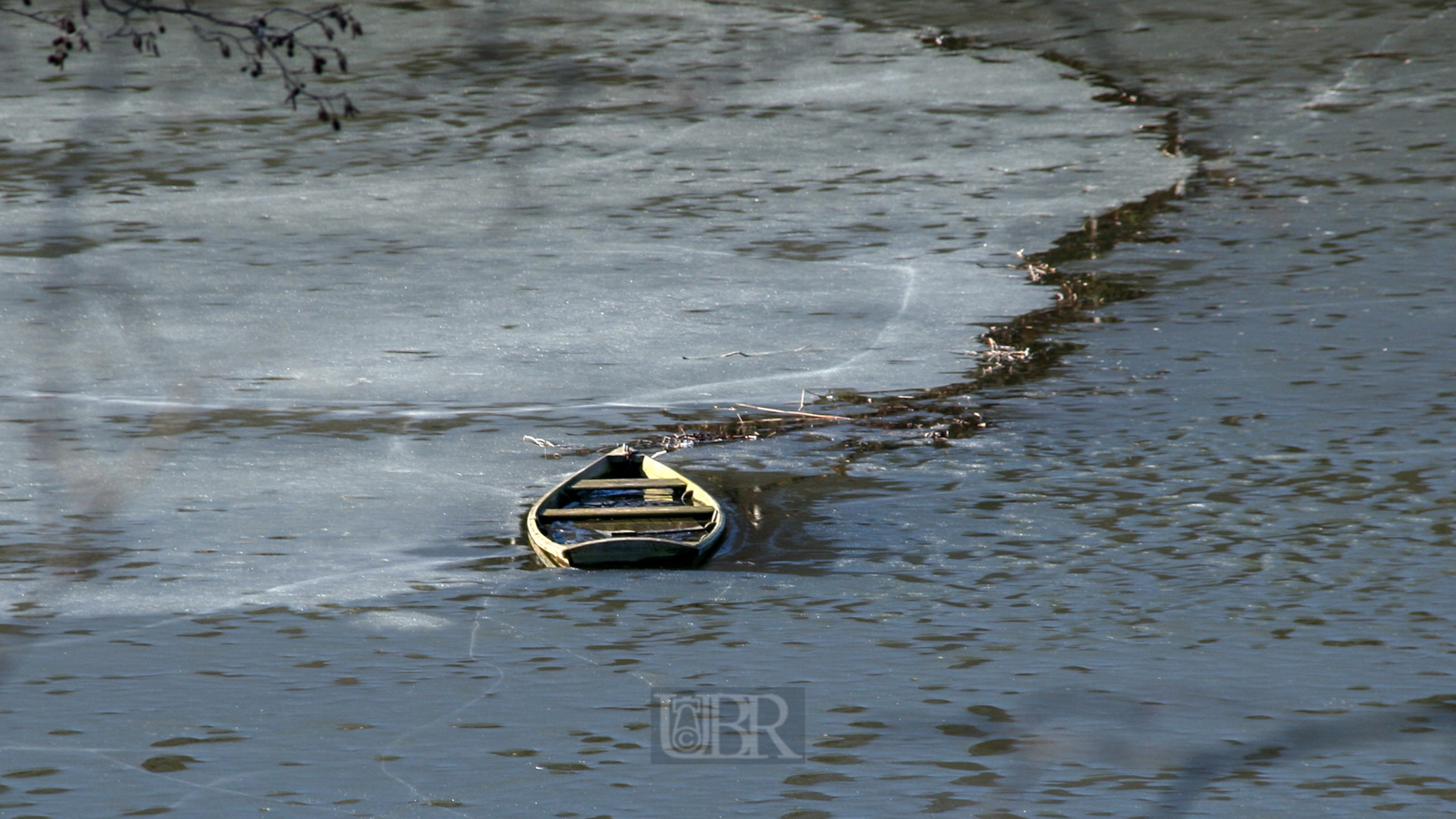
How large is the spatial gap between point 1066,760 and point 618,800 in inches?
37.3

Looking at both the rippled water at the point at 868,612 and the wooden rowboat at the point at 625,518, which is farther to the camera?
the wooden rowboat at the point at 625,518

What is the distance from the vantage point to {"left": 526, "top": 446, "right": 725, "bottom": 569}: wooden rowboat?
15.7ft

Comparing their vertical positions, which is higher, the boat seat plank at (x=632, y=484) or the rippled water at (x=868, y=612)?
the boat seat plank at (x=632, y=484)

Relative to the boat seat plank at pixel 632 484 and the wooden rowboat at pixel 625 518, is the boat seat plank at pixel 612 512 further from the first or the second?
the boat seat plank at pixel 632 484

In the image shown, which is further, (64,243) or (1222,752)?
(64,243)

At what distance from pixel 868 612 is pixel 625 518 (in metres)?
0.91

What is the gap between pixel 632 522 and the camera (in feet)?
16.9

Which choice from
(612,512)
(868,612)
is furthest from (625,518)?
(868,612)

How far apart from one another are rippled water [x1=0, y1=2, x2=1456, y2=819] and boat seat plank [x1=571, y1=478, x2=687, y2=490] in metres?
0.18

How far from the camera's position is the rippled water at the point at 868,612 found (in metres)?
3.53

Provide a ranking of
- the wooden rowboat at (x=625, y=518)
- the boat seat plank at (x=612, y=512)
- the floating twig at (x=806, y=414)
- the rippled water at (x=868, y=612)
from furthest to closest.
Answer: the floating twig at (x=806, y=414), the boat seat plank at (x=612, y=512), the wooden rowboat at (x=625, y=518), the rippled water at (x=868, y=612)

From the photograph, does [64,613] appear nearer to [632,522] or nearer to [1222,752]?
[632,522]

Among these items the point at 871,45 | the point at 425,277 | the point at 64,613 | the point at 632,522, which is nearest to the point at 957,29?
the point at 871,45

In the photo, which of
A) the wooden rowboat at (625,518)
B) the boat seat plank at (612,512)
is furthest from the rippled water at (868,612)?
the boat seat plank at (612,512)
